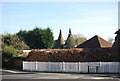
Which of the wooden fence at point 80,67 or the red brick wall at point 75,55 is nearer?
the wooden fence at point 80,67

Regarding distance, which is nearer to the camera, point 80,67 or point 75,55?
point 80,67

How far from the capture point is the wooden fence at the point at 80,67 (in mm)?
22328

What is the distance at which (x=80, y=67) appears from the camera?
74.9 feet

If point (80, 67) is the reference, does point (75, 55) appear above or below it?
above

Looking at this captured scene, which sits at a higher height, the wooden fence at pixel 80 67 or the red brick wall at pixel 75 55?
the red brick wall at pixel 75 55

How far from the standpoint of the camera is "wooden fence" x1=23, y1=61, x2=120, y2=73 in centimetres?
2233

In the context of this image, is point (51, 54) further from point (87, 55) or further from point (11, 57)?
point (11, 57)

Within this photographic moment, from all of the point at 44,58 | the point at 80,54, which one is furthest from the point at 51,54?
the point at 80,54

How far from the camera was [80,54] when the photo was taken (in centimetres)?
2550

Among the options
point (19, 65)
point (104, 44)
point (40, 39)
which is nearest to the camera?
point (19, 65)

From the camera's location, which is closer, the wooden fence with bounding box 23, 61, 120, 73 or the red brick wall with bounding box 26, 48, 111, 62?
the wooden fence with bounding box 23, 61, 120, 73

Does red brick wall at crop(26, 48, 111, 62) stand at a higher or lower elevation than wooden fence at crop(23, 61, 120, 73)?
higher

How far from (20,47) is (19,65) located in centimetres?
1540

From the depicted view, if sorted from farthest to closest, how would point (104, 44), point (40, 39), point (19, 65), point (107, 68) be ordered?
point (40, 39) → point (104, 44) → point (19, 65) → point (107, 68)
